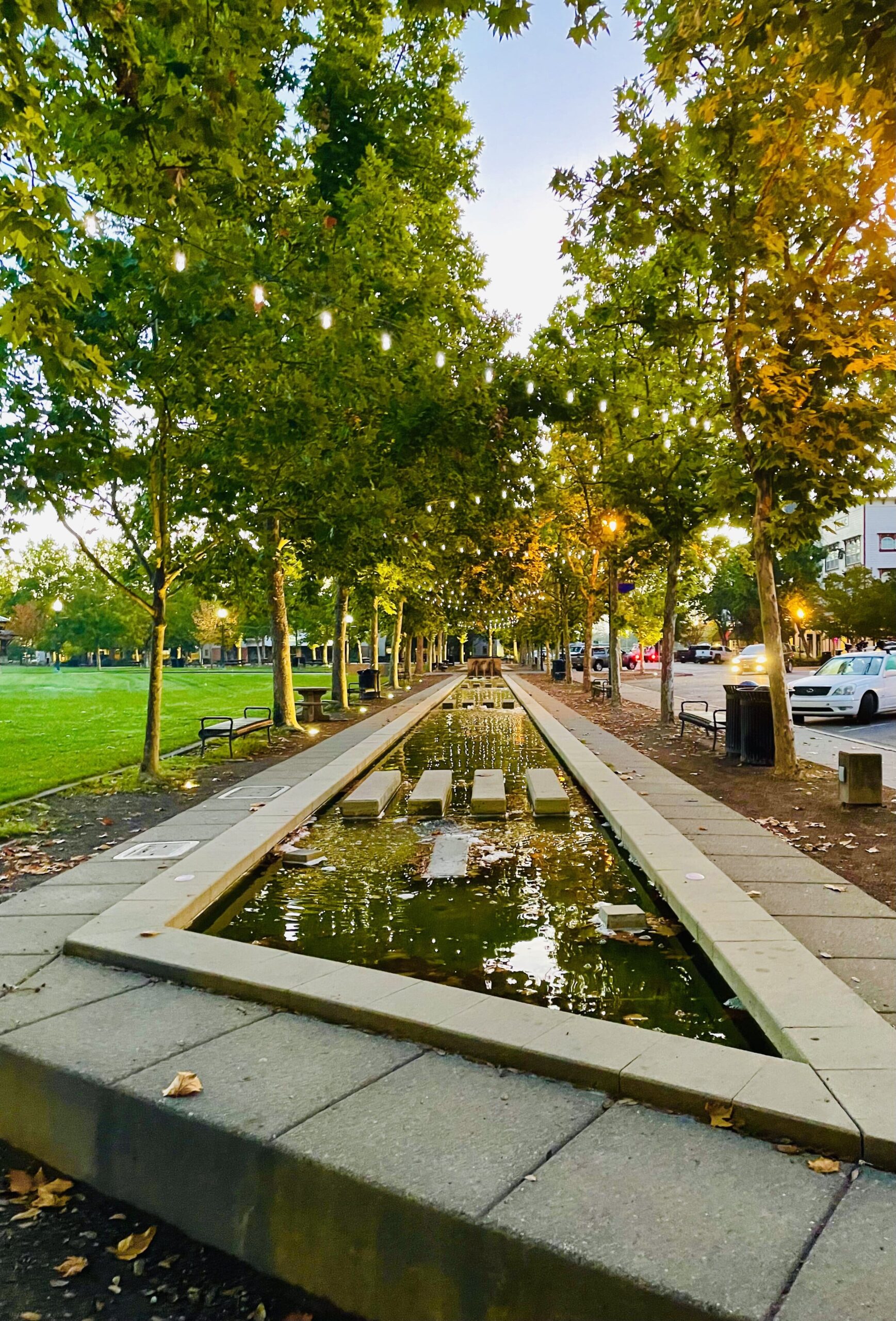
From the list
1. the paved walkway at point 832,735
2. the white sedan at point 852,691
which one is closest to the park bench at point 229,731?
the paved walkway at point 832,735

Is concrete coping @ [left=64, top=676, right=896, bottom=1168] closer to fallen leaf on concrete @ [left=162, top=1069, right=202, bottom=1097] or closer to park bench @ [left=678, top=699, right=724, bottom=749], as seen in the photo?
fallen leaf on concrete @ [left=162, top=1069, right=202, bottom=1097]

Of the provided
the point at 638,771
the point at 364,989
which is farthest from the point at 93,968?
the point at 638,771

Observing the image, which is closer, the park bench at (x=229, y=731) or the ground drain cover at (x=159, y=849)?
the ground drain cover at (x=159, y=849)

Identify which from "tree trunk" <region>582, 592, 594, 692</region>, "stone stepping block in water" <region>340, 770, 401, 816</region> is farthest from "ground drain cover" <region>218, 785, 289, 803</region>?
"tree trunk" <region>582, 592, 594, 692</region>

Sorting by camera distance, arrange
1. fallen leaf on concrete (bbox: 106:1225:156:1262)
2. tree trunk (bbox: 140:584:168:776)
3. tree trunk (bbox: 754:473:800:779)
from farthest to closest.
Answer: tree trunk (bbox: 140:584:168:776) → tree trunk (bbox: 754:473:800:779) → fallen leaf on concrete (bbox: 106:1225:156:1262)

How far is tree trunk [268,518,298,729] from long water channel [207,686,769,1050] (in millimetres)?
9755

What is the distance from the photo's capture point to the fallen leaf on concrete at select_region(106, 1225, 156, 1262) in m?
3.18

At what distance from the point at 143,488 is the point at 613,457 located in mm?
9863

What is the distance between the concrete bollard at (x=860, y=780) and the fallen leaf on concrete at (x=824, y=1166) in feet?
24.8

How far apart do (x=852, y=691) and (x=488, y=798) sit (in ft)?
48.0

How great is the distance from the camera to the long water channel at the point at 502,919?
16.9 ft

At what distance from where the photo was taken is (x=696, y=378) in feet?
60.1

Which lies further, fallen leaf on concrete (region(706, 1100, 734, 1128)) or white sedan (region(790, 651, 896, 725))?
white sedan (region(790, 651, 896, 725))

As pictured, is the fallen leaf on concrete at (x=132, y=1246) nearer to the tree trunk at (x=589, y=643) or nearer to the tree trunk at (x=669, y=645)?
the tree trunk at (x=669, y=645)
